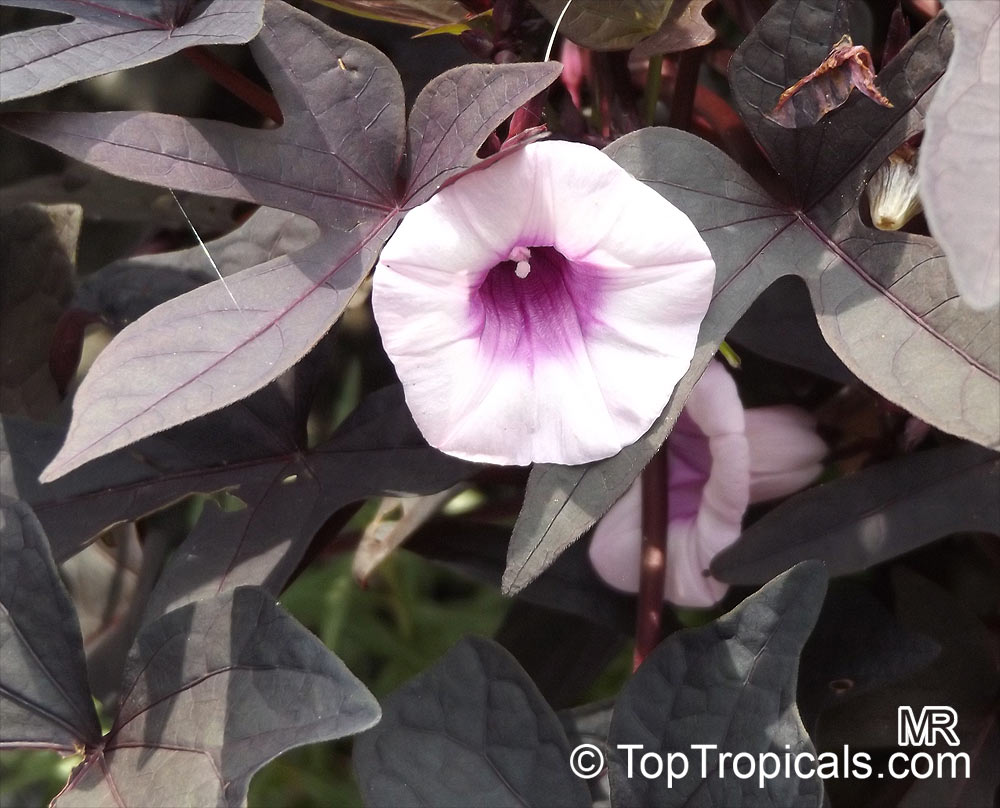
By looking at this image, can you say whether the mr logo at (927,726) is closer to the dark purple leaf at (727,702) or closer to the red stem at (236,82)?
the dark purple leaf at (727,702)

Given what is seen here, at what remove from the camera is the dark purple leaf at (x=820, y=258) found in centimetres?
47

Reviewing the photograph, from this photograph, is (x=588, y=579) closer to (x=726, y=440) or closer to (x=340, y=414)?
(x=726, y=440)

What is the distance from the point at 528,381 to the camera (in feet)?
1.69

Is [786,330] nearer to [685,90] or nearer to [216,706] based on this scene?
[685,90]

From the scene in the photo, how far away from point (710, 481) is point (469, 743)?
0.22 m

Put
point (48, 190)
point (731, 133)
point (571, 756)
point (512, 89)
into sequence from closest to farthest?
point (512, 89) < point (571, 756) < point (731, 133) < point (48, 190)

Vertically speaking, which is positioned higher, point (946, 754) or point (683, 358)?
point (683, 358)

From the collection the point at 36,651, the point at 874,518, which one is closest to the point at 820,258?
the point at 874,518

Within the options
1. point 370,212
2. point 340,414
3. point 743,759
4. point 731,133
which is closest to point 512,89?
point 370,212

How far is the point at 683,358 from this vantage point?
48cm

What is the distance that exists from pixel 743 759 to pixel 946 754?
0.77ft

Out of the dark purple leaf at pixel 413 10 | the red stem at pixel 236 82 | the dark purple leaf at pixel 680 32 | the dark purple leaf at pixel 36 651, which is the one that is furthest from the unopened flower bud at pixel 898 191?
the dark purple leaf at pixel 36 651

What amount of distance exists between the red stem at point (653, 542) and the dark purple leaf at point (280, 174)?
24 cm

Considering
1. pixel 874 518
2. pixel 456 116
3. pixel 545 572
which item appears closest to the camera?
pixel 456 116
